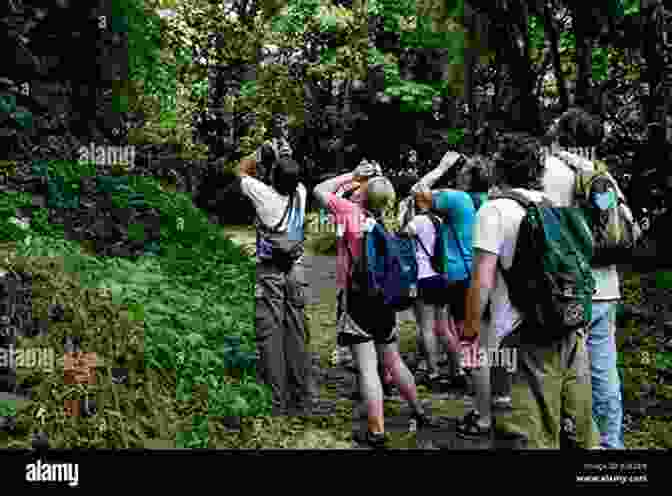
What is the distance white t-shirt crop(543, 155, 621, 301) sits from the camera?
4523 millimetres

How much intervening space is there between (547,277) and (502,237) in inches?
11.5

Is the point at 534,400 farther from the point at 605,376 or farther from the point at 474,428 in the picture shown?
the point at 474,428

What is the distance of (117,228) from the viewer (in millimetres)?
9344

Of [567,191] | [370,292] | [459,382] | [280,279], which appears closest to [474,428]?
[370,292]

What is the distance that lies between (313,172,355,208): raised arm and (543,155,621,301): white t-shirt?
59.2 inches

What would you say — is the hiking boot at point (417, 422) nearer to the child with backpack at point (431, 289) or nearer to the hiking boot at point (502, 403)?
the child with backpack at point (431, 289)

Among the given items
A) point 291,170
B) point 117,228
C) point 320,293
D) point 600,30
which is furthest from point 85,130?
point 600,30

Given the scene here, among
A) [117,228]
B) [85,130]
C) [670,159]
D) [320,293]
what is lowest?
[320,293]

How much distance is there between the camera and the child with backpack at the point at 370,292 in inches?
201

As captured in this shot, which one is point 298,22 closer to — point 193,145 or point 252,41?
point 252,41

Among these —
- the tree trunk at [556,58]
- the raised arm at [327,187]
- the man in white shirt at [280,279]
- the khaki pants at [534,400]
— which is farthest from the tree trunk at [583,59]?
the khaki pants at [534,400]

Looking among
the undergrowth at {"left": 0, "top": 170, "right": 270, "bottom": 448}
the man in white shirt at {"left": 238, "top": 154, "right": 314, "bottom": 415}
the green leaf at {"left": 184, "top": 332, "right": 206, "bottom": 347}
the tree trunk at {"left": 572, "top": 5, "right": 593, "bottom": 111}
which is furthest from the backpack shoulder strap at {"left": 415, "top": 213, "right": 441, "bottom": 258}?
the tree trunk at {"left": 572, "top": 5, "right": 593, "bottom": 111}

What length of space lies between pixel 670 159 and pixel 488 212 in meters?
7.17

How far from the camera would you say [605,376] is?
4609mm
